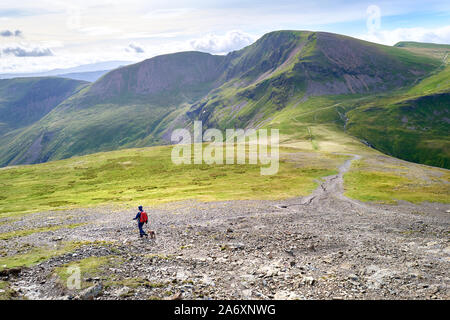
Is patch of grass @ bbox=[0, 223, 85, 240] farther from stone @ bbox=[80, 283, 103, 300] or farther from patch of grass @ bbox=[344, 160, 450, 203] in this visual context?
patch of grass @ bbox=[344, 160, 450, 203]

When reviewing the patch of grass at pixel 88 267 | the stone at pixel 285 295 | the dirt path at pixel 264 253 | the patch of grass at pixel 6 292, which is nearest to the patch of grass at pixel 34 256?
the dirt path at pixel 264 253

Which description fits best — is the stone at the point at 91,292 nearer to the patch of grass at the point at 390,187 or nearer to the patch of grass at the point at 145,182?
the patch of grass at the point at 145,182

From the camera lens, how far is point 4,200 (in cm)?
7400

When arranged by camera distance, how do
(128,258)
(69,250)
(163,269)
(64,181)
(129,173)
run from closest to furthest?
(163,269), (128,258), (69,250), (64,181), (129,173)

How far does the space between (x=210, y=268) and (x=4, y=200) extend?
7755cm

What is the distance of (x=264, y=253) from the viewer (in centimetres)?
2681

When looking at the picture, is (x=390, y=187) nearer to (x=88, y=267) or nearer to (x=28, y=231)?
(x=88, y=267)

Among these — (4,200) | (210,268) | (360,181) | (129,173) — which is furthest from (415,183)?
(4,200)

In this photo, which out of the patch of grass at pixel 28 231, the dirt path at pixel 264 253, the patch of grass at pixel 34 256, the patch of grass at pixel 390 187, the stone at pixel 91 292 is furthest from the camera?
the patch of grass at pixel 390 187

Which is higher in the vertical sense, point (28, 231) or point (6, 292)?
point (6, 292)

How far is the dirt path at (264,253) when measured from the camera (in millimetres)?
19234

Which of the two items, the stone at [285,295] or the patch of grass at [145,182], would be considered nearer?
the stone at [285,295]

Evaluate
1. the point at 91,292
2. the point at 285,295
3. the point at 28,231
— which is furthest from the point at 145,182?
the point at 285,295
